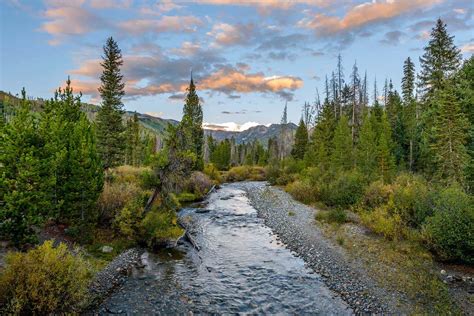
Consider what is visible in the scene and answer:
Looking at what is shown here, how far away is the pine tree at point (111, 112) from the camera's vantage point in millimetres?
30734

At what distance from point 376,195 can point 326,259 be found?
12418mm

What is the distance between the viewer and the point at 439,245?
14.8 metres

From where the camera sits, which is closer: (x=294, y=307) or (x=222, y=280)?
(x=294, y=307)

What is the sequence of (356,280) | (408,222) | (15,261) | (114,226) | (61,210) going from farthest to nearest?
(408,222) → (114,226) → (61,210) → (356,280) → (15,261)

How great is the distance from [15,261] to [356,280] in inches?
505

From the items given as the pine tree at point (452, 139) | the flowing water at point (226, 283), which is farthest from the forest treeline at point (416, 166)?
the flowing water at point (226, 283)

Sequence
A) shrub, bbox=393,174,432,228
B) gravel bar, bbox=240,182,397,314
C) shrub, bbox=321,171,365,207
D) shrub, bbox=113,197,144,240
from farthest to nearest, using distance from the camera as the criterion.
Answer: shrub, bbox=321,171,365,207 → shrub, bbox=393,174,432,228 → shrub, bbox=113,197,144,240 → gravel bar, bbox=240,182,397,314

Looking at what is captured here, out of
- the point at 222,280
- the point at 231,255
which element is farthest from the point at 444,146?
the point at 222,280

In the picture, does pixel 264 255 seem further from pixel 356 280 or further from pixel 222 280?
pixel 356 280

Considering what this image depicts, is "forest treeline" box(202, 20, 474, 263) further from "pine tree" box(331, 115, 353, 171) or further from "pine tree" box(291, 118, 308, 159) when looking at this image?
"pine tree" box(291, 118, 308, 159)

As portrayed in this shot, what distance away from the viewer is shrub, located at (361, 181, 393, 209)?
24834 mm

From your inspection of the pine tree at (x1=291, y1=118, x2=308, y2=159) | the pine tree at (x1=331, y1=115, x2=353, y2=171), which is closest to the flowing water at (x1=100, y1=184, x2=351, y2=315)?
the pine tree at (x1=331, y1=115, x2=353, y2=171)

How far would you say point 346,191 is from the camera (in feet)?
91.4

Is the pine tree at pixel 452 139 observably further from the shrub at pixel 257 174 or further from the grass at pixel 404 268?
the shrub at pixel 257 174
